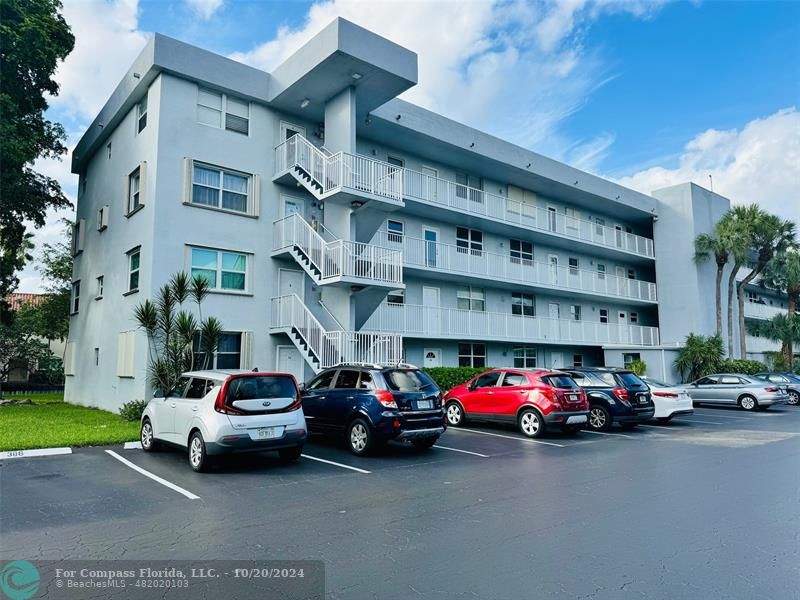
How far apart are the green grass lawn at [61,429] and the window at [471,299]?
13844mm

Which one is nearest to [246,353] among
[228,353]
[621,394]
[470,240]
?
[228,353]

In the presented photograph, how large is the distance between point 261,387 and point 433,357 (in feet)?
45.3

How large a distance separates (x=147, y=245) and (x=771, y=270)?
3533 centimetres

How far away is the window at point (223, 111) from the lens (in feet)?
55.3

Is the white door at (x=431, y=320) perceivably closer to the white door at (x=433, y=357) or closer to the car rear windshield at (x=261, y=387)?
the white door at (x=433, y=357)

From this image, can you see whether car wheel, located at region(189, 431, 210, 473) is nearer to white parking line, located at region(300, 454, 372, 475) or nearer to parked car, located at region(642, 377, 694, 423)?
white parking line, located at region(300, 454, 372, 475)

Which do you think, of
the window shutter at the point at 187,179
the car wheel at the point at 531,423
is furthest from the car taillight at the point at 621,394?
the window shutter at the point at 187,179

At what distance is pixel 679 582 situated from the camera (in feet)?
14.4

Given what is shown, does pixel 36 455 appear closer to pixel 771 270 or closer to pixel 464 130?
pixel 464 130

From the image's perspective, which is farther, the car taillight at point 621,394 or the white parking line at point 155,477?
the car taillight at point 621,394

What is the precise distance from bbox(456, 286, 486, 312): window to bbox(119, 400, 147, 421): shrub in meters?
13.2

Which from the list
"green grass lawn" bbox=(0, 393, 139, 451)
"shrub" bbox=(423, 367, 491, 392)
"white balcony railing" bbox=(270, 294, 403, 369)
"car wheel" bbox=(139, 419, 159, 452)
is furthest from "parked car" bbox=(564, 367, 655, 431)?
"green grass lawn" bbox=(0, 393, 139, 451)

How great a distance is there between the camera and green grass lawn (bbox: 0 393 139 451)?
10.7 meters

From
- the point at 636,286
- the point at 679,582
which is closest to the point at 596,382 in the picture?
the point at 679,582
